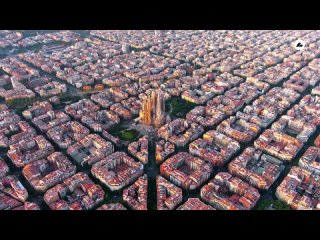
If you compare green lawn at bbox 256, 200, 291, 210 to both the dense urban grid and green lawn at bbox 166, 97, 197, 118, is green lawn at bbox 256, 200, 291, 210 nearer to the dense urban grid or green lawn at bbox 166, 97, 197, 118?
the dense urban grid

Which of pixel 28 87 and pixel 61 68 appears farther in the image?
pixel 61 68

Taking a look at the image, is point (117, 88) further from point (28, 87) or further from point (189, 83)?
point (28, 87)

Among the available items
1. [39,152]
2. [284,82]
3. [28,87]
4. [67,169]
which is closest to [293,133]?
[284,82]

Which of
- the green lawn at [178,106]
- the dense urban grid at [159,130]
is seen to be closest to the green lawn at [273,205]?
the dense urban grid at [159,130]

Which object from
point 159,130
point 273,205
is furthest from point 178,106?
point 273,205

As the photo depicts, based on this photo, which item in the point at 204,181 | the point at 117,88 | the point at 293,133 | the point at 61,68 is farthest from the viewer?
the point at 61,68

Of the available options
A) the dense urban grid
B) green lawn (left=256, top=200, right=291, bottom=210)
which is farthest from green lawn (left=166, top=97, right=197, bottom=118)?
green lawn (left=256, top=200, right=291, bottom=210)

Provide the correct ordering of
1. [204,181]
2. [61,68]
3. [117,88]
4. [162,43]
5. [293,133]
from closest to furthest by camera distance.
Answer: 1. [204,181]
2. [293,133]
3. [117,88]
4. [61,68]
5. [162,43]

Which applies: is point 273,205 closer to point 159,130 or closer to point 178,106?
point 159,130

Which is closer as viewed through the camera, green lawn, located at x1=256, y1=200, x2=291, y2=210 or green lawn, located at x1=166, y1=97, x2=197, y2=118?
green lawn, located at x1=256, y1=200, x2=291, y2=210
